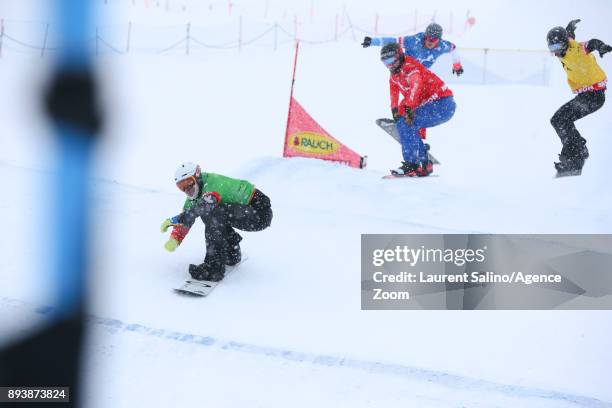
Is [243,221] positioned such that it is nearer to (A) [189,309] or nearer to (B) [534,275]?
(A) [189,309]

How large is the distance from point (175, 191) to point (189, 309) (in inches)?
99.1

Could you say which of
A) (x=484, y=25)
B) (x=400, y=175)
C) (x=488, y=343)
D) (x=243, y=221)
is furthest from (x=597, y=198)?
(x=484, y=25)

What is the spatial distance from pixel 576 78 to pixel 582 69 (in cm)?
9

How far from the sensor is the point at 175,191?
5492 mm

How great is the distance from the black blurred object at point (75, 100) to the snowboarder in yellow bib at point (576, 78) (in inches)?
209

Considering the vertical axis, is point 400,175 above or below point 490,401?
above

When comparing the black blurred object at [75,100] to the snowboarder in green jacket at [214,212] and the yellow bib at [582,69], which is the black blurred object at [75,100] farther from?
the yellow bib at [582,69]

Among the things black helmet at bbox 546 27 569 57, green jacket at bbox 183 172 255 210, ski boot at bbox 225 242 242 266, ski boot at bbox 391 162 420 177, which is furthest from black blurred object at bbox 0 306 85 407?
black helmet at bbox 546 27 569 57

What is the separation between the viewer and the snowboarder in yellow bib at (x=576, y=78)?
5523 mm

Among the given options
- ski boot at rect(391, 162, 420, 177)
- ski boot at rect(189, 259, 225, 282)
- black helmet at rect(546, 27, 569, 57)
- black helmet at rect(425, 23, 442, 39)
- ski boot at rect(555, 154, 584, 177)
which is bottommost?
ski boot at rect(189, 259, 225, 282)

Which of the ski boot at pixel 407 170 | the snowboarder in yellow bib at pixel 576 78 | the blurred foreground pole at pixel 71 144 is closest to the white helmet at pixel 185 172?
the blurred foreground pole at pixel 71 144

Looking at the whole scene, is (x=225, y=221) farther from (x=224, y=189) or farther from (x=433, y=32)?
(x=433, y=32)

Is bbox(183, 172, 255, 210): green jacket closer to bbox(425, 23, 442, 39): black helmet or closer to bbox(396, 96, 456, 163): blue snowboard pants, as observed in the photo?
bbox(396, 96, 456, 163): blue snowboard pants

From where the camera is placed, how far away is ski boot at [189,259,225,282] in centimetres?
344
